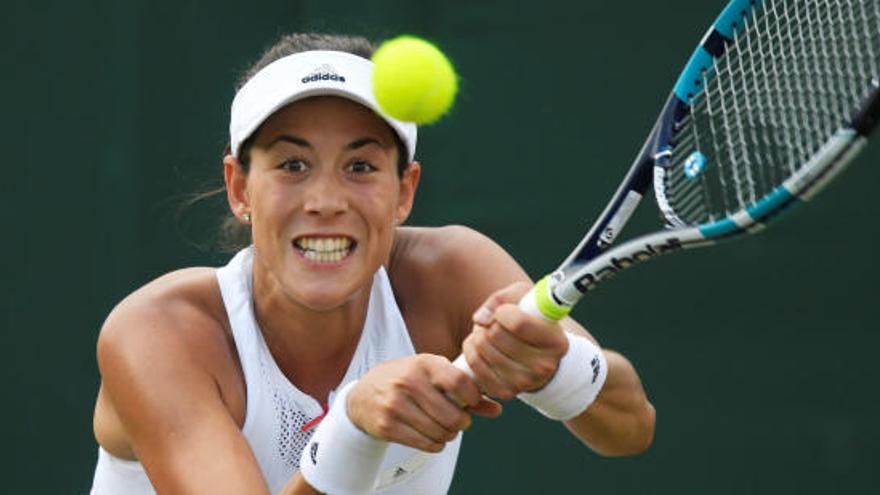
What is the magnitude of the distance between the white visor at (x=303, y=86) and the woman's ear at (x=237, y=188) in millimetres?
39

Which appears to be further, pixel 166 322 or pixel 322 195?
pixel 166 322

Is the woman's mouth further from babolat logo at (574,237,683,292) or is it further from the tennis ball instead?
Result: babolat logo at (574,237,683,292)

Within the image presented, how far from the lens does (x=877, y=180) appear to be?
402 centimetres

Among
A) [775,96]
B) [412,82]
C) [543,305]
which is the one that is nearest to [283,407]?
[412,82]

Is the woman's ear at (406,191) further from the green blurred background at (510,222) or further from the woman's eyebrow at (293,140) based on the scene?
the green blurred background at (510,222)

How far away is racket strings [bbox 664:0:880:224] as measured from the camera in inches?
96.9

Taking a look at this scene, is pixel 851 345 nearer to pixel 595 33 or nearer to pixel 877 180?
pixel 877 180

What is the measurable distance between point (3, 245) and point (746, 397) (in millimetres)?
Answer: 1780

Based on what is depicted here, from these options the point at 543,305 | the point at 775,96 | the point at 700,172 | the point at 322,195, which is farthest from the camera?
the point at 775,96

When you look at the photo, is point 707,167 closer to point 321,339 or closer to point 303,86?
point 303,86

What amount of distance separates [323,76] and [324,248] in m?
0.27

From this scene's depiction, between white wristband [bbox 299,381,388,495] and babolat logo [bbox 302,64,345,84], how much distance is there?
52 cm

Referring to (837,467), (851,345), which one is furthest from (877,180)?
(837,467)

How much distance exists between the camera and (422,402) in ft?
7.91
